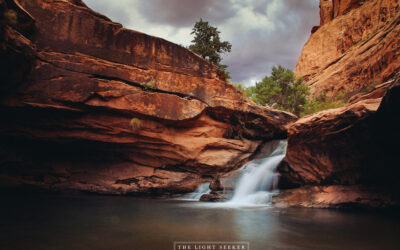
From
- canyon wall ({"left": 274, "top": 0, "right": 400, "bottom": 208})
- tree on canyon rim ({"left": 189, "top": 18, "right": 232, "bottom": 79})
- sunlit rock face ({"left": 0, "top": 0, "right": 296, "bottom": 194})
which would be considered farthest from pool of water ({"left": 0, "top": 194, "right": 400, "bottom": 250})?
tree on canyon rim ({"left": 189, "top": 18, "right": 232, "bottom": 79})

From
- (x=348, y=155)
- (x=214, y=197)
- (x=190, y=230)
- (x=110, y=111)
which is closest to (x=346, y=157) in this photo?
(x=348, y=155)

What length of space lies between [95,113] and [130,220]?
6.52 meters

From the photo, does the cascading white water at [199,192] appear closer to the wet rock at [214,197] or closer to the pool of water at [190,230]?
the wet rock at [214,197]

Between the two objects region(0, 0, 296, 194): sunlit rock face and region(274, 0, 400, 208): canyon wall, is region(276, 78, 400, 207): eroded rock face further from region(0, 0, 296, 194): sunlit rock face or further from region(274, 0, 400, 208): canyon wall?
region(0, 0, 296, 194): sunlit rock face

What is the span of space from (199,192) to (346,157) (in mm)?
7083

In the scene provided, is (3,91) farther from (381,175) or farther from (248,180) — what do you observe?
(381,175)

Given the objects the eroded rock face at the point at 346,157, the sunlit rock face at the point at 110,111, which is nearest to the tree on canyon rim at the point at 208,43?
the sunlit rock face at the point at 110,111

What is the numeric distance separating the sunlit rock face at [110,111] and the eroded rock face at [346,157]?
15.4 ft

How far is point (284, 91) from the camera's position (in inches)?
982

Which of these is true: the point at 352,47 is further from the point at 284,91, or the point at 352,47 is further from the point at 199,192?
the point at 199,192

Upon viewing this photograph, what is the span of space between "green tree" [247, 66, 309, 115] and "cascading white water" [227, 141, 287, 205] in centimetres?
1406

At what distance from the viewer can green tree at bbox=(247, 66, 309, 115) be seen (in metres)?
24.2

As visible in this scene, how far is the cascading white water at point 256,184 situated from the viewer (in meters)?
9.48

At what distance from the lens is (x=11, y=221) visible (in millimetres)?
5051
